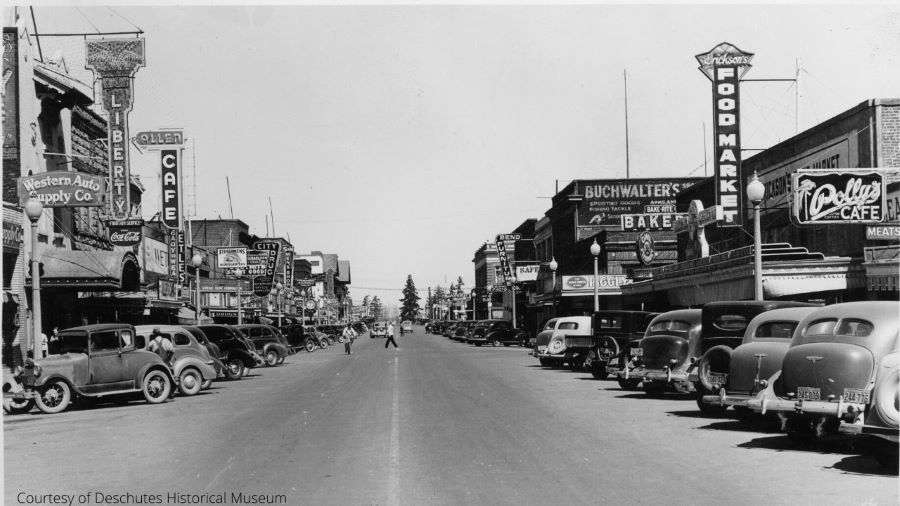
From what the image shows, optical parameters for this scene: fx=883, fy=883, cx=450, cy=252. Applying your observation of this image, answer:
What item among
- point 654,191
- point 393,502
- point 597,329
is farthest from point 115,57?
point 654,191

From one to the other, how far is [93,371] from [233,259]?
40.2m

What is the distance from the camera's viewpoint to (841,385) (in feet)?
36.5

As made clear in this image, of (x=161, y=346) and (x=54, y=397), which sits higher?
(x=161, y=346)

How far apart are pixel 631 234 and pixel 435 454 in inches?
2118

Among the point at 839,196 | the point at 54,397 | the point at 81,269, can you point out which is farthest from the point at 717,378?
the point at 81,269

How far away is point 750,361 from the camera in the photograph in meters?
13.4

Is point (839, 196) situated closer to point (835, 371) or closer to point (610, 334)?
point (610, 334)

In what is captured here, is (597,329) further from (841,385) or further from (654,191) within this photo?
(654,191)

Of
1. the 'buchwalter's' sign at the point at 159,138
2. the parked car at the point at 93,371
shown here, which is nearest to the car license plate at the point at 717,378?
the parked car at the point at 93,371

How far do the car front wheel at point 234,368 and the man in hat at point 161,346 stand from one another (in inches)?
204

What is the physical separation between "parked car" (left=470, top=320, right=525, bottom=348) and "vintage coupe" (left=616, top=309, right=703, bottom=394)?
41277 mm

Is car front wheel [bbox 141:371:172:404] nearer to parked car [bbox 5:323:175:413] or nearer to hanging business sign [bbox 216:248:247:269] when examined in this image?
parked car [bbox 5:323:175:413]

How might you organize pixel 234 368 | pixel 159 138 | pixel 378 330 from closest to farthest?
pixel 234 368 → pixel 159 138 → pixel 378 330

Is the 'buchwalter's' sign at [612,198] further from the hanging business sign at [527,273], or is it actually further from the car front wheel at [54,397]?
the car front wheel at [54,397]
